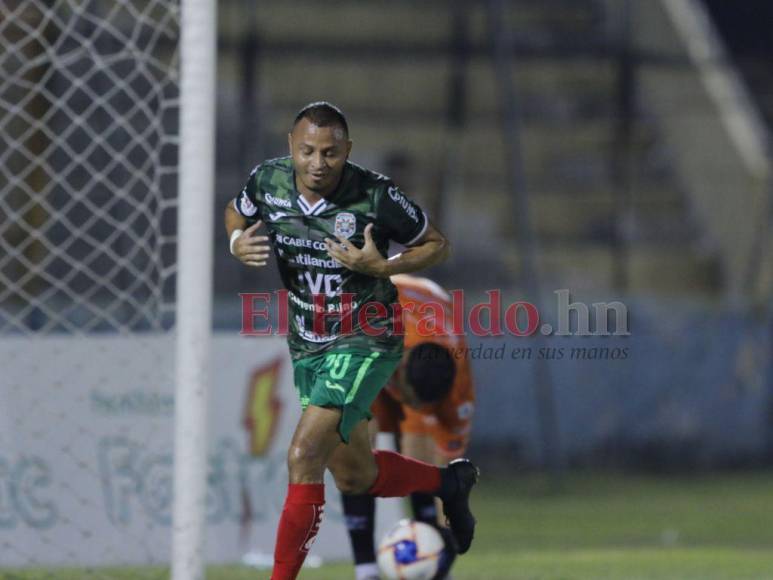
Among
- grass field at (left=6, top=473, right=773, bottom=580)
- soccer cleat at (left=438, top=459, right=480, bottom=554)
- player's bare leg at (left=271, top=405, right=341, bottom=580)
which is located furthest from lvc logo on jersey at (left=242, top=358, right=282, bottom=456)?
player's bare leg at (left=271, top=405, right=341, bottom=580)

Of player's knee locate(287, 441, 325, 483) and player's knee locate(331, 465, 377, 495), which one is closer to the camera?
player's knee locate(287, 441, 325, 483)

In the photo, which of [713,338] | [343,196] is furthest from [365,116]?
[343,196]

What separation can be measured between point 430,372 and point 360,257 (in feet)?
4.44

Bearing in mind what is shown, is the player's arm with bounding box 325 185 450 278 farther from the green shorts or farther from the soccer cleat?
the soccer cleat

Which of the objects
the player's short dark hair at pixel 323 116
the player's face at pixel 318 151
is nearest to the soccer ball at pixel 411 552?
the player's face at pixel 318 151

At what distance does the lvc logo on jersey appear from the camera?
8.73 meters

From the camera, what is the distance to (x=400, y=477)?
5.98m

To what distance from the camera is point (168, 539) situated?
26.1 ft

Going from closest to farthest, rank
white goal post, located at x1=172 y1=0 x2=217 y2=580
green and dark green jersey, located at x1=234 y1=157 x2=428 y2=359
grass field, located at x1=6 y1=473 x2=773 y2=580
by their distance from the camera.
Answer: green and dark green jersey, located at x1=234 y1=157 x2=428 y2=359 < white goal post, located at x1=172 y1=0 x2=217 y2=580 < grass field, located at x1=6 y1=473 x2=773 y2=580

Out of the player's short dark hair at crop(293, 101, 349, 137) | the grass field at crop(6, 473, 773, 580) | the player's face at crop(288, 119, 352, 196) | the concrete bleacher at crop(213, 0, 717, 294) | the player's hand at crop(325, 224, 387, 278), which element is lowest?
the grass field at crop(6, 473, 773, 580)

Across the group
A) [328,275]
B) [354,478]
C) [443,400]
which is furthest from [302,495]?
[443,400]

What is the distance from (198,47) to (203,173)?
0.50 meters

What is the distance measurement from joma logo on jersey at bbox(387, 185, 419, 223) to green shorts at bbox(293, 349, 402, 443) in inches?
20.8

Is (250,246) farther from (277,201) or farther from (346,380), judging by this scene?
(346,380)
